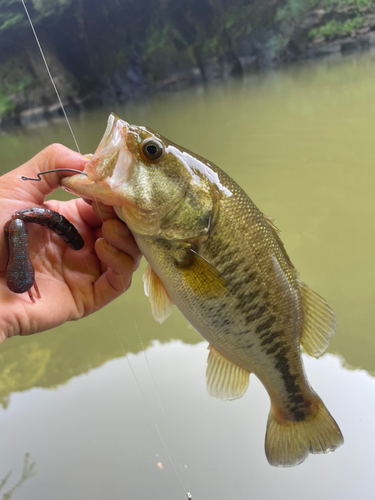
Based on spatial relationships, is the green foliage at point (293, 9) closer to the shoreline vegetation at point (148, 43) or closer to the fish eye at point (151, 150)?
the shoreline vegetation at point (148, 43)

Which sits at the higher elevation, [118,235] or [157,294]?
[118,235]

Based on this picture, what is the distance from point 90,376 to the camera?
181cm

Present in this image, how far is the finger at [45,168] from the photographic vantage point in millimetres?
948

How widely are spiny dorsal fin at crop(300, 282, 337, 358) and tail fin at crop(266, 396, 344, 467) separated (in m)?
0.19

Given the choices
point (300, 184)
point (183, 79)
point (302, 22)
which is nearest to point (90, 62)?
point (183, 79)

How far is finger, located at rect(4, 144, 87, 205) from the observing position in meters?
0.95

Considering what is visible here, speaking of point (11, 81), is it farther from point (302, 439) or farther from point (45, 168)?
point (302, 439)

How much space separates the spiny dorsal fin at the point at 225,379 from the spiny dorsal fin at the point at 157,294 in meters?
0.20

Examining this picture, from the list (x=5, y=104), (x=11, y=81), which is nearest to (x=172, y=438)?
(x=5, y=104)

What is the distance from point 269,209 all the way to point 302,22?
11.9 meters

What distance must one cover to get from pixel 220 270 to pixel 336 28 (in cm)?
1338

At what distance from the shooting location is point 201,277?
34.3 inches

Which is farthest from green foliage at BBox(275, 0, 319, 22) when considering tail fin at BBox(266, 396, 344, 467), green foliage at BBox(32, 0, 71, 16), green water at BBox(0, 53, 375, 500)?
tail fin at BBox(266, 396, 344, 467)

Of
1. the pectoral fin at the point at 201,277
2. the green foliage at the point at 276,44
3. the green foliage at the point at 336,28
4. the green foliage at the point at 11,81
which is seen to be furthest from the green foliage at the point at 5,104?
the pectoral fin at the point at 201,277
